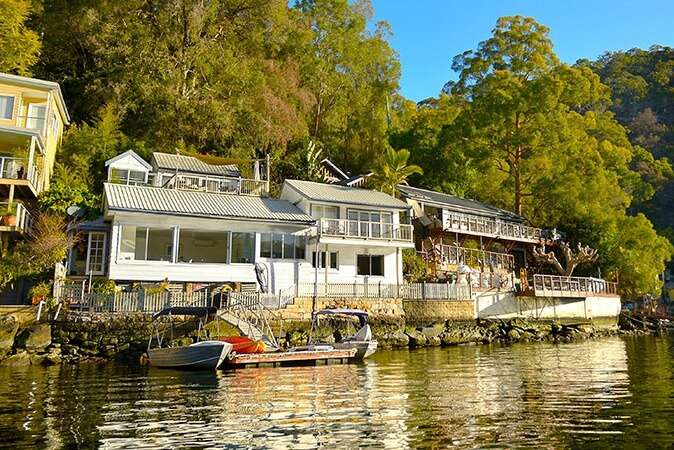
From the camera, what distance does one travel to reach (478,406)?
482 inches

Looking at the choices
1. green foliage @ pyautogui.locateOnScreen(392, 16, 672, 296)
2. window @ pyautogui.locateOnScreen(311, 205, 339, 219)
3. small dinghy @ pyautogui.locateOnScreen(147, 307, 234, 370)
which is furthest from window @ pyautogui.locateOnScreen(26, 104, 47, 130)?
green foliage @ pyautogui.locateOnScreen(392, 16, 672, 296)

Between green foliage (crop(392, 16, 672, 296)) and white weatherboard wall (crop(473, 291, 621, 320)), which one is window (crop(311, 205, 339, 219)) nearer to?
white weatherboard wall (crop(473, 291, 621, 320))

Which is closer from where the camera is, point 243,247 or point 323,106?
point 243,247

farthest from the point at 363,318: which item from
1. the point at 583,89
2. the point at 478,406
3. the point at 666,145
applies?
the point at 666,145

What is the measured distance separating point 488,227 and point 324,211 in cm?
1511

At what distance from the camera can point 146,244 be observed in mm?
27984

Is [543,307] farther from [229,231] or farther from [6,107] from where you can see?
[6,107]

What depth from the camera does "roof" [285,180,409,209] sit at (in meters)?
33.3

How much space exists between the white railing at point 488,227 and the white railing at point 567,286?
528cm

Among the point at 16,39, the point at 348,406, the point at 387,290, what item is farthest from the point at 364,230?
the point at 16,39

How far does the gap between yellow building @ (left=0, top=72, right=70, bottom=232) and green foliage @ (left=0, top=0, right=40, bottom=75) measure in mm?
4043

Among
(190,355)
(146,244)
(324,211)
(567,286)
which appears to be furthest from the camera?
(567,286)

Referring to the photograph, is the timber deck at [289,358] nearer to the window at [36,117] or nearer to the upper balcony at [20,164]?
the upper balcony at [20,164]

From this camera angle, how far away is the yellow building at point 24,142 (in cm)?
2603
